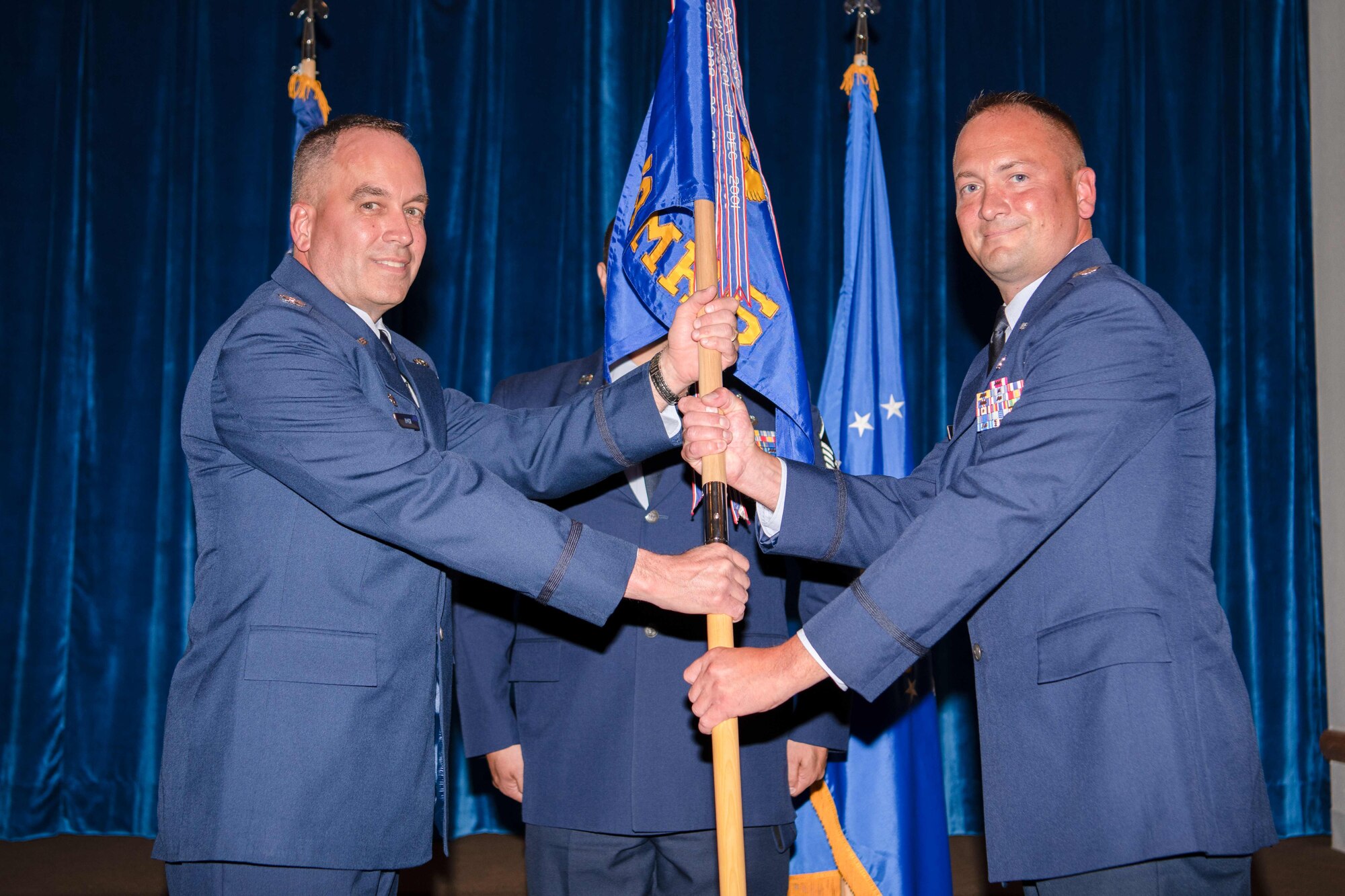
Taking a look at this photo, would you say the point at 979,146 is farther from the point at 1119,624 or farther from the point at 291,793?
the point at 291,793

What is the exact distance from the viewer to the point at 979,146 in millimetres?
2250

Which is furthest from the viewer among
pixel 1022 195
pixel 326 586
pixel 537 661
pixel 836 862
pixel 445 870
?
pixel 445 870

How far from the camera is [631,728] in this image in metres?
2.34

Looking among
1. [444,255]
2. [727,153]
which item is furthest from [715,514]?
[444,255]

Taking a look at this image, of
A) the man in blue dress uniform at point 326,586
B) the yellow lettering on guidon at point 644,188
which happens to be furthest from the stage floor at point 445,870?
the yellow lettering on guidon at point 644,188

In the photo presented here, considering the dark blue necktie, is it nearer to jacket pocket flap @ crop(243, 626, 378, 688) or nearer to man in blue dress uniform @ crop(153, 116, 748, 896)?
man in blue dress uniform @ crop(153, 116, 748, 896)

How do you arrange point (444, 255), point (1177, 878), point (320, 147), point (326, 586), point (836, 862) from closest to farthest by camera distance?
point (1177, 878)
point (326, 586)
point (320, 147)
point (836, 862)
point (444, 255)

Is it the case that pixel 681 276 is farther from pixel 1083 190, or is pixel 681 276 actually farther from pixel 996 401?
pixel 1083 190

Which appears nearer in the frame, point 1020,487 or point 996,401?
point 1020,487

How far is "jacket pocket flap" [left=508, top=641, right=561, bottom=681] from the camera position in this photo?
244cm

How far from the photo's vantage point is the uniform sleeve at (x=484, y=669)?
248cm

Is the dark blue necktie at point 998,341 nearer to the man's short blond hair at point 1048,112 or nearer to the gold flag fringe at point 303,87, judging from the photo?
the man's short blond hair at point 1048,112

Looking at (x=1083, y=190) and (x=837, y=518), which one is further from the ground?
(x=1083, y=190)

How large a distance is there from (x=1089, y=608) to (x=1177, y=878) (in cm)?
42
